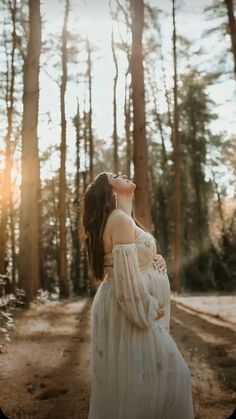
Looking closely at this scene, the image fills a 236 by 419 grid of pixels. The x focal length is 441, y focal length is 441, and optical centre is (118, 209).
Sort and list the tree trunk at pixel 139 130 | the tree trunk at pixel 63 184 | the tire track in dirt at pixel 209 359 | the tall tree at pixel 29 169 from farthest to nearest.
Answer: the tree trunk at pixel 63 184 < the tall tree at pixel 29 169 < the tree trunk at pixel 139 130 < the tire track in dirt at pixel 209 359

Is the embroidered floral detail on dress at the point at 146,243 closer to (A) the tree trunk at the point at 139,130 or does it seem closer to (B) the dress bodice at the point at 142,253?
(B) the dress bodice at the point at 142,253

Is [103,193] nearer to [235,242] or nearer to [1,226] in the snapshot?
[1,226]

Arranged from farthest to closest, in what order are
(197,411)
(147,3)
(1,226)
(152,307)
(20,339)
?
(1,226) < (147,3) < (20,339) < (197,411) < (152,307)

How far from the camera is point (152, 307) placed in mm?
2846

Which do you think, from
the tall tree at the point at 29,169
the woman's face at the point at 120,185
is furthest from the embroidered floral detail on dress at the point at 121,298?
the tall tree at the point at 29,169

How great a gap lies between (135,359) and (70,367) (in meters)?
3.55

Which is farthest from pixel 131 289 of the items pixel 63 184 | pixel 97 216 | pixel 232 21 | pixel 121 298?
pixel 63 184

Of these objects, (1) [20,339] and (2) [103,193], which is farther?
(1) [20,339]

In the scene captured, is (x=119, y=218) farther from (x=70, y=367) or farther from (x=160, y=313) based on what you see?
(x=70, y=367)

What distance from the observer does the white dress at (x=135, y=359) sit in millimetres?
2785

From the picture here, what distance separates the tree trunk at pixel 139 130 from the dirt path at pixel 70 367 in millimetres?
2298

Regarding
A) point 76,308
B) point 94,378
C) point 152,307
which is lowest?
point 76,308

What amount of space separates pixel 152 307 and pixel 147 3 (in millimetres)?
11983

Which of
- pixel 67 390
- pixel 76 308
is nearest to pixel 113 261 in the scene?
pixel 67 390
